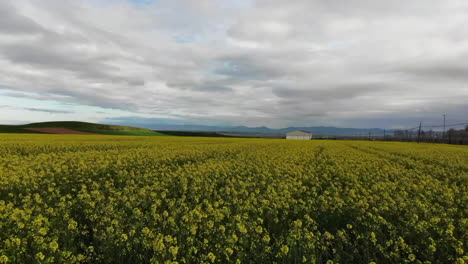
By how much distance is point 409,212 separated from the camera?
6359 millimetres

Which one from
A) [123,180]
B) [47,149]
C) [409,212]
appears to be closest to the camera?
[409,212]

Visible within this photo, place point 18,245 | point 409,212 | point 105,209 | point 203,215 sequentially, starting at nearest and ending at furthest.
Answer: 1. point 18,245
2. point 203,215
3. point 105,209
4. point 409,212

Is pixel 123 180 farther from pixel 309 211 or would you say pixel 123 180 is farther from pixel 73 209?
pixel 309 211

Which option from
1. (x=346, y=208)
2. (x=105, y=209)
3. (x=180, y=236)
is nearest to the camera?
(x=180, y=236)

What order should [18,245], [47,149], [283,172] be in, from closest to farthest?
[18,245] → [283,172] → [47,149]

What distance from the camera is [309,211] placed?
6496 millimetres

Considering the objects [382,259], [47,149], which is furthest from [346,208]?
[47,149]

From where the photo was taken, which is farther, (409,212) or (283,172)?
(283,172)

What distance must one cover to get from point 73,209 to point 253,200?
506 cm

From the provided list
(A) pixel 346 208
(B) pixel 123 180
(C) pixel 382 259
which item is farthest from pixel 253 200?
(B) pixel 123 180

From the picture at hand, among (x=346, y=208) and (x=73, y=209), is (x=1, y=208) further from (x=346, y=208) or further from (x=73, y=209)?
(x=346, y=208)

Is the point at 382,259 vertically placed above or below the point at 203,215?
below

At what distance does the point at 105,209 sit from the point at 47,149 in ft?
77.8

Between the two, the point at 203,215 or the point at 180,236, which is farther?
the point at 203,215
